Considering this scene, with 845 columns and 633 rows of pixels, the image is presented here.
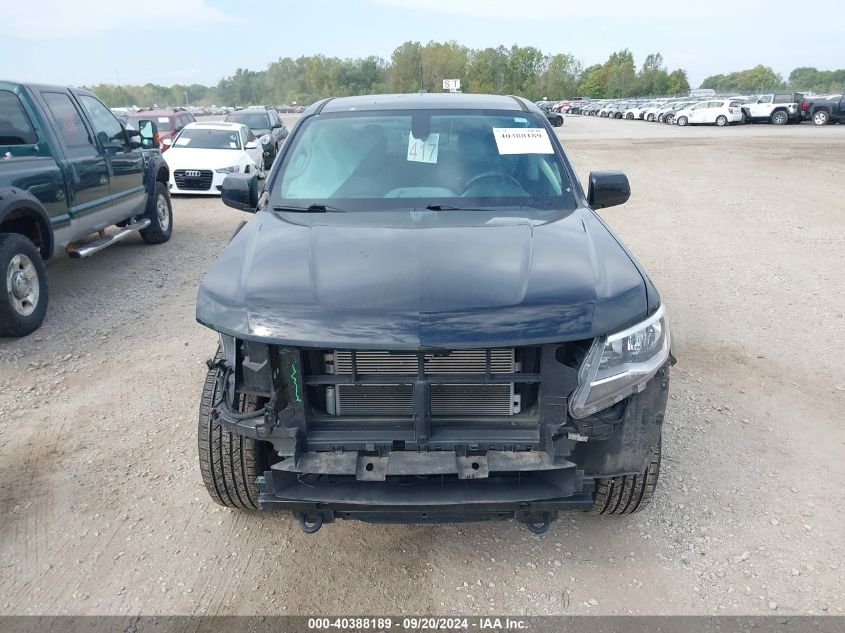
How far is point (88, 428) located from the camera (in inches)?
159

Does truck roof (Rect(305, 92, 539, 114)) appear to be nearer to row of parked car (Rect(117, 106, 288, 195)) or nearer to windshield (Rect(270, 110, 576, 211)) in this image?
windshield (Rect(270, 110, 576, 211))

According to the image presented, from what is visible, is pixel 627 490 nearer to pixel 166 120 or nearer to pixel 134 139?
pixel 134 139

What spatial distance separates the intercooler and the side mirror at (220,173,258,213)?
177 cm

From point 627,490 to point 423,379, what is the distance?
1148 mm

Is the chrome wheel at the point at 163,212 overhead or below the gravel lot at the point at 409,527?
overhead

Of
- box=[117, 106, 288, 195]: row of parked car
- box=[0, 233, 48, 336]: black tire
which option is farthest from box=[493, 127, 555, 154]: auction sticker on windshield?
box=[117, 106, 288, 195]: row of parked car

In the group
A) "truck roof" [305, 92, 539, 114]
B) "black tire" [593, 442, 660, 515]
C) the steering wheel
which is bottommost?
"black tire" [593, 442, 660, 515]

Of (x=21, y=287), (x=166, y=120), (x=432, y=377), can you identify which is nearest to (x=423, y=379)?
(x=432, y=377)

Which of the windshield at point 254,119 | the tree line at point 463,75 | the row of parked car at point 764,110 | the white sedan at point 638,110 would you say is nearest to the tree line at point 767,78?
the tree line at point 463,75

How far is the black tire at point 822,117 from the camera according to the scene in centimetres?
3256

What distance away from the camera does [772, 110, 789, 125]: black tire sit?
3372 centimetres

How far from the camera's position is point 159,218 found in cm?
891

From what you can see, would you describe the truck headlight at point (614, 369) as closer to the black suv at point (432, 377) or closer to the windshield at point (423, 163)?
the black suv at point (432, 377)

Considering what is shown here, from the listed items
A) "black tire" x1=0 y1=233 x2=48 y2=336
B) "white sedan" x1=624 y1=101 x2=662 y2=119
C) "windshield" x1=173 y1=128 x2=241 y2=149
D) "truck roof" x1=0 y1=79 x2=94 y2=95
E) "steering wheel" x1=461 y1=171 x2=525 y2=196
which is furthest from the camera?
"white sedan" x1=624 y1=101 x2=662 y2=119
